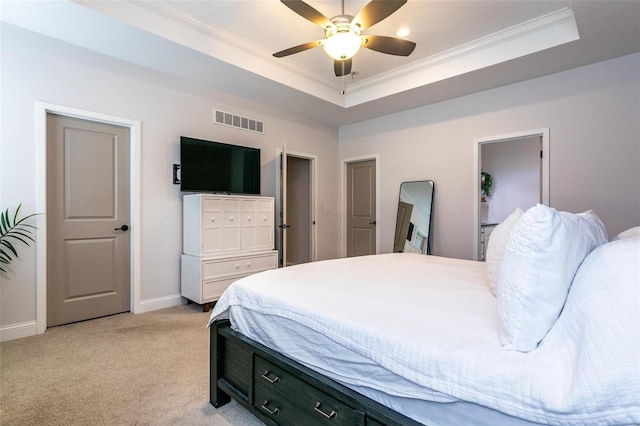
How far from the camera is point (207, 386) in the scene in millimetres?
2027

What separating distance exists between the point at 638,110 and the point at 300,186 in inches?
173

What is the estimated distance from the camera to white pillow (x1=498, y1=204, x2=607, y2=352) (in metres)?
0.93

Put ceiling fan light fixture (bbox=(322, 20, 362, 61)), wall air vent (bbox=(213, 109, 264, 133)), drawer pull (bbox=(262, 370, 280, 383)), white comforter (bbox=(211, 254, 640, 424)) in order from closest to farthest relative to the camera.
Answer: white comforter (bbox=(211, 254, 640, 424))
drawer pull (bbox=(262, 370, 280, 383))
ceiling fan light fixture (bbox=(322, 20, 362, 61))
wall air vent (bbox=(213, 109, 264, 133))

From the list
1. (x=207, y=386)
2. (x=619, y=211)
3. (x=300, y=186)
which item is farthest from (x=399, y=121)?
(x=207, y=386)

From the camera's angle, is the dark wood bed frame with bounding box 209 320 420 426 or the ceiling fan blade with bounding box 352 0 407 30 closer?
the dark wood bed frame with bounding box 209 320 420 426

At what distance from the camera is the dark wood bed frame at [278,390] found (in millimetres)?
1147

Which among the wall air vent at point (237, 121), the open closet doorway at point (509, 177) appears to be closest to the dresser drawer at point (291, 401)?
the wall air vent at point (237, 121)

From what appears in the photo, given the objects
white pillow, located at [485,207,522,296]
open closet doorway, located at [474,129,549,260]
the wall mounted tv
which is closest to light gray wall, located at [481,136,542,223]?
open closet doorway, located at [474,129,549,260]

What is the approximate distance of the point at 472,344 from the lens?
984 millimetres

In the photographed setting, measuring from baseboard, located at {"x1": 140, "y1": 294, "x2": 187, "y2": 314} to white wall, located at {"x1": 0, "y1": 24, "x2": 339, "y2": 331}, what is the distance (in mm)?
40

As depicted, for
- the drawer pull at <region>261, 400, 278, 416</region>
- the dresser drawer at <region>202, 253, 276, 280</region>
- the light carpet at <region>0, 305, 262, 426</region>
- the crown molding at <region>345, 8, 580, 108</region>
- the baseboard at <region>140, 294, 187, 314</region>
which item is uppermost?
the crown molding at <region>345, 8, 580, 108</region>

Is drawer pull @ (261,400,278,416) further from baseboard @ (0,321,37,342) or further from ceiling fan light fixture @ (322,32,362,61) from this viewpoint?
baseboard @ (0,321,37,342)

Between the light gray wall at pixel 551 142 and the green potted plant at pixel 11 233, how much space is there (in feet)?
13.9

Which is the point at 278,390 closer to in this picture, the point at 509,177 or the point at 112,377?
the point at 112,377
